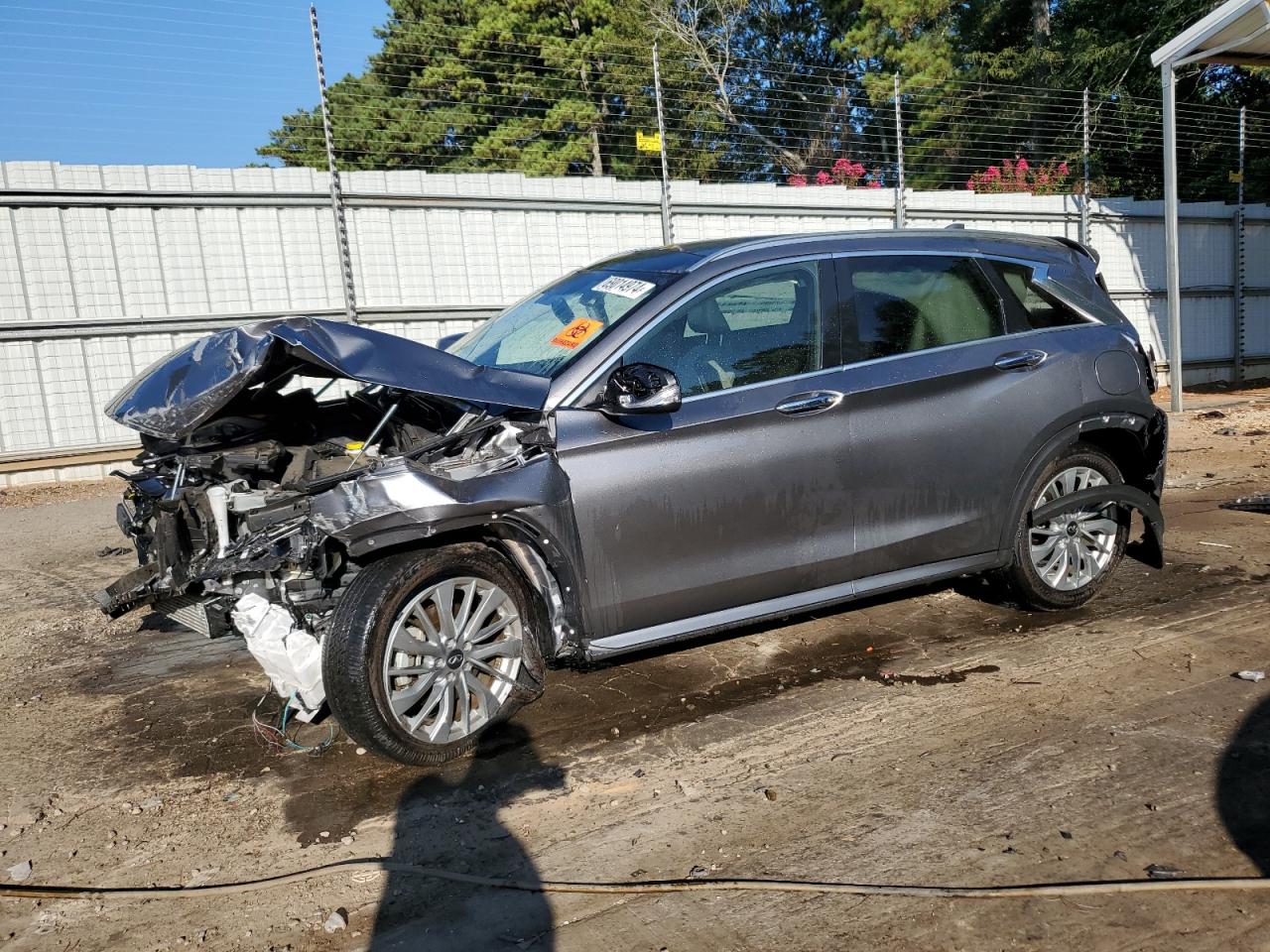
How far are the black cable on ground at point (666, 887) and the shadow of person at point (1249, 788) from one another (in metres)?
0.23

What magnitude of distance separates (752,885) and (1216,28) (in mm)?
11668

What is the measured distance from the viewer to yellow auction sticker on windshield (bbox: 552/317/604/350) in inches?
166

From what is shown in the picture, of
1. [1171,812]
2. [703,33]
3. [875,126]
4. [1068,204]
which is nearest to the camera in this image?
[1171,812]

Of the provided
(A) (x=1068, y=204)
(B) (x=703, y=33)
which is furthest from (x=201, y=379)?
(B) (x=703, y=33)

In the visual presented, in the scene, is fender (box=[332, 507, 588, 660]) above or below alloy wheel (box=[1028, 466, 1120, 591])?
above

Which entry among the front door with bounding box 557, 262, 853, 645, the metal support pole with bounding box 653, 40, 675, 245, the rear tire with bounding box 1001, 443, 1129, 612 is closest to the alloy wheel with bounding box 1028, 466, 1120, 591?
the rear tire with bounding box 1001, 443, 1129, 612

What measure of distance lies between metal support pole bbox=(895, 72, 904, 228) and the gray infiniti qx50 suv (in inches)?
330

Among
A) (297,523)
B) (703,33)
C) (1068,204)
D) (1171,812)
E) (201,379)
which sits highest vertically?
(703,33)

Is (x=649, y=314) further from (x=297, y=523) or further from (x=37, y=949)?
(x=37, y=949)

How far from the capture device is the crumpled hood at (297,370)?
3758 millimetres

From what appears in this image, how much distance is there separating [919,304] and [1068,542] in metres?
1.47

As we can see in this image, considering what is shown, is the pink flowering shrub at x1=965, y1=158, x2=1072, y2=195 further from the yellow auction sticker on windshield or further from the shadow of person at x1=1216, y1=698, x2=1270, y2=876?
the shadow of person at x1=1216, y1=698, x2=1270, y2=876

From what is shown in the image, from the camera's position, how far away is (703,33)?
83.5 feet

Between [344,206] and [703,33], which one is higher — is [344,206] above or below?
below
